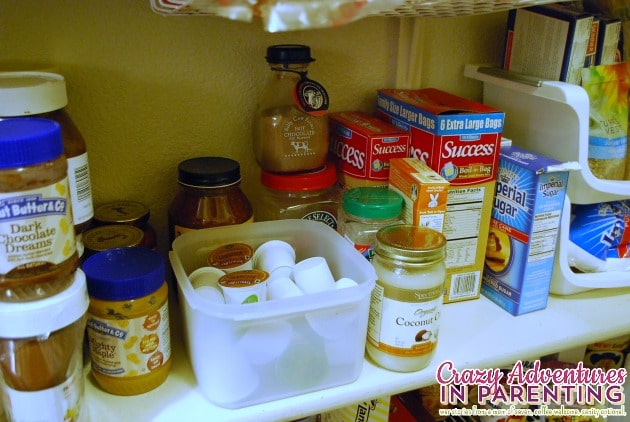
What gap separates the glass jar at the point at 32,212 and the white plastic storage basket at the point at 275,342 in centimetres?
15

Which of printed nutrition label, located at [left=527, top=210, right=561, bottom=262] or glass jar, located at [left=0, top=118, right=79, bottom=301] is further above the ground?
glass jar, located at [left=0, top=118, right=79, bottom=301]

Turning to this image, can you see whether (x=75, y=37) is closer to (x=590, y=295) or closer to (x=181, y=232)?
(x=181, y=232)

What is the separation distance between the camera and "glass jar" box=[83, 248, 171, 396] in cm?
58

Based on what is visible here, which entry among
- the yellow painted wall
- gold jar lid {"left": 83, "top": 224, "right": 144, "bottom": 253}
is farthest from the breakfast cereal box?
gold jar lid {"left": 83, "top": 224, "right": 144, "bottom": 253}

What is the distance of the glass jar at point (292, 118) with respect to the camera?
0.75 metres

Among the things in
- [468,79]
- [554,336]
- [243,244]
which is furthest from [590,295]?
[243,244]

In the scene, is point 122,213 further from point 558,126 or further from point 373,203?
point 558,126

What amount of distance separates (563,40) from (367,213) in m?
0.38

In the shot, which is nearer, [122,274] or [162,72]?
[122,274]

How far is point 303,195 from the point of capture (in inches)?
31.6

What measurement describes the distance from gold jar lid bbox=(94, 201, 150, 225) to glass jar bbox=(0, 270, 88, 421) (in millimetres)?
193

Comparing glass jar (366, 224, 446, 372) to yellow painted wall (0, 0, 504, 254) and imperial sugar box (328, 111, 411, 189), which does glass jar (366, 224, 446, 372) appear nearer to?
imperial sugar box (328, 111, 411, 189)

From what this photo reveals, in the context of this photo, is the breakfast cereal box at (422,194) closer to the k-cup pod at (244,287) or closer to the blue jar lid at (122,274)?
the k-cup pod at (244,287)

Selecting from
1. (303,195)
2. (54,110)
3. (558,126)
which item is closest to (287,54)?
(303,195)
